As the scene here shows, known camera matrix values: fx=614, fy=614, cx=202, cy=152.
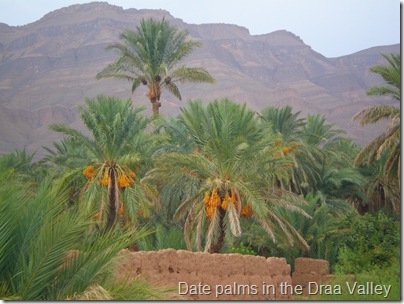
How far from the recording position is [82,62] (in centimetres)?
6244

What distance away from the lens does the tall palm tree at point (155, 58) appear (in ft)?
86.2

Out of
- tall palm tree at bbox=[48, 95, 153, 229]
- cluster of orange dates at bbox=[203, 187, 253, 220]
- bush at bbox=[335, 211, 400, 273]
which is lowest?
bush at bbox=[335, 211, 400, 273]

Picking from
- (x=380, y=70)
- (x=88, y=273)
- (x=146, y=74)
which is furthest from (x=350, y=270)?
(x=146, y=74)

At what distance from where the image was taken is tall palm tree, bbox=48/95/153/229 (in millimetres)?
17203

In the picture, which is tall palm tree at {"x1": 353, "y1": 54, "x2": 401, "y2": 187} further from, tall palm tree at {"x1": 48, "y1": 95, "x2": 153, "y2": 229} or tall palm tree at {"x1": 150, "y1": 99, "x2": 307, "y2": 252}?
tall palm tree at {"x1": 48, "y1": 95, "x2": 153, "y2": 229}

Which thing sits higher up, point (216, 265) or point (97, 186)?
point (97, 186)

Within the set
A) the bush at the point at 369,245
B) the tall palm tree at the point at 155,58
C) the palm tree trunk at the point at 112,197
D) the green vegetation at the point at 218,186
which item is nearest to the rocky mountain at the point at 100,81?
the tall palm tree at the point at 155,58

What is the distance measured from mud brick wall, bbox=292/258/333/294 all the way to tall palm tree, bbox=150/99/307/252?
768mm

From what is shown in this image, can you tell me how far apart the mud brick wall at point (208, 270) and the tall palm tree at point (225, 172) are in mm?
1673

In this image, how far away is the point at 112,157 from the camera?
58.2 ft

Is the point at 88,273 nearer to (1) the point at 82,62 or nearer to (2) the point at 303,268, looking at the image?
(2) the point at 303,268

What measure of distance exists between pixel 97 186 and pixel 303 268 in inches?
242

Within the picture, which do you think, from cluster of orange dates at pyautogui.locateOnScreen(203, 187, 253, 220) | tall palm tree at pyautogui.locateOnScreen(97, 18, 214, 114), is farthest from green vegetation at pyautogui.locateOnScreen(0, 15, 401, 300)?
tall palm tree at pyautogui.locateOnScreen(97, 18, 214, 114)

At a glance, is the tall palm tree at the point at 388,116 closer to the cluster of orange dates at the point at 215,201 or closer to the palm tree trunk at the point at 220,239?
→ the cluster of orange dates at the point at 215,201
